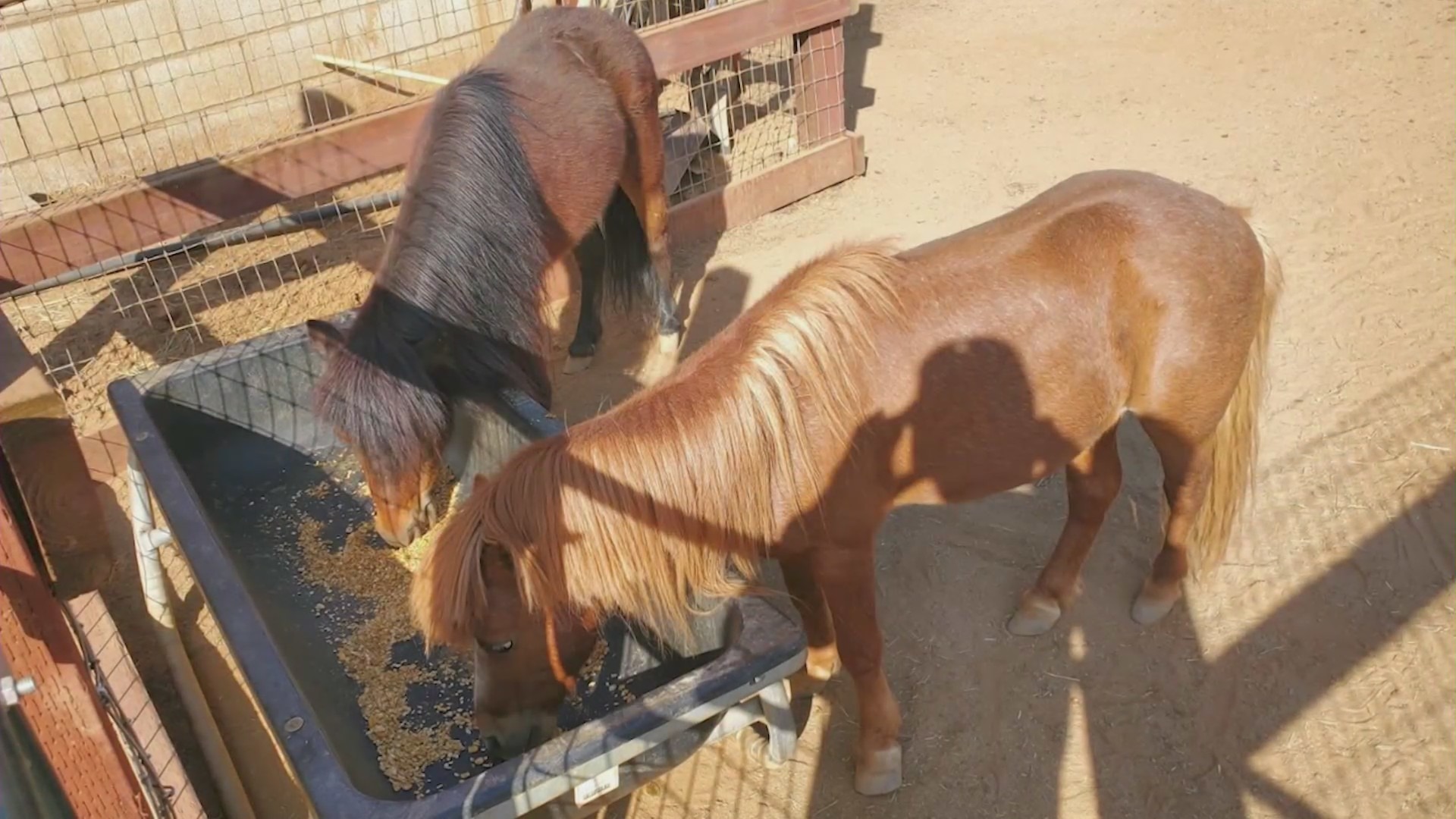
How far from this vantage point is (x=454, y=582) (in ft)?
6.78

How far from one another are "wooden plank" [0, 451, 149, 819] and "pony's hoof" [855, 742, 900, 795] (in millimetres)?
1850

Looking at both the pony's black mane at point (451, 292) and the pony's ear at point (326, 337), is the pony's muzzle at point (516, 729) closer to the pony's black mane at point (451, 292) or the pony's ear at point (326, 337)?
the pony's black mane at point (451, 292)

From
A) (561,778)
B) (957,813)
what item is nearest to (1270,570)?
(957,813)

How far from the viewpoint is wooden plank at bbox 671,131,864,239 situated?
567 centimetres

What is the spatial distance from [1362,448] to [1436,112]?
368 centimetres

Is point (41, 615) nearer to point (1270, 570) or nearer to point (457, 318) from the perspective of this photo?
point (457, 318)

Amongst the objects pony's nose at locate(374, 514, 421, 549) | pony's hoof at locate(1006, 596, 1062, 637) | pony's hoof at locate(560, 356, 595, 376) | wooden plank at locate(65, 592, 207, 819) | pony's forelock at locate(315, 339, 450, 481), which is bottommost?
pony's hoof at locate(1006, 596, 1062, 637)

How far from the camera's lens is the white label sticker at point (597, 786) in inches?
82.4

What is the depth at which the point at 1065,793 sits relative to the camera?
276 centimetres

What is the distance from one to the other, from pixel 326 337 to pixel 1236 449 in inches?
117

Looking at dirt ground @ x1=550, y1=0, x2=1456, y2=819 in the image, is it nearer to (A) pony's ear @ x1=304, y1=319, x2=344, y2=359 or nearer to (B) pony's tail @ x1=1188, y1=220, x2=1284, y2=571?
(B) pony's tail @ x1=1188, y1=220, x2=1284, y2=571

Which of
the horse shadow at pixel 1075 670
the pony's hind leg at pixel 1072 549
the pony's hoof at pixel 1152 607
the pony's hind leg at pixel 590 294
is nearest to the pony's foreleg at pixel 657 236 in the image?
the pony's hind leg at pixel 590 294

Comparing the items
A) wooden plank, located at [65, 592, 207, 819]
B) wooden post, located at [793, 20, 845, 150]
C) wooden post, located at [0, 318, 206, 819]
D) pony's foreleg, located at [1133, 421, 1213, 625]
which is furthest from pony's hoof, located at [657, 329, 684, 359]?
wooden post, located at [0, 318, 206, 819]

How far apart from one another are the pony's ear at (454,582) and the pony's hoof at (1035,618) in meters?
1.92
